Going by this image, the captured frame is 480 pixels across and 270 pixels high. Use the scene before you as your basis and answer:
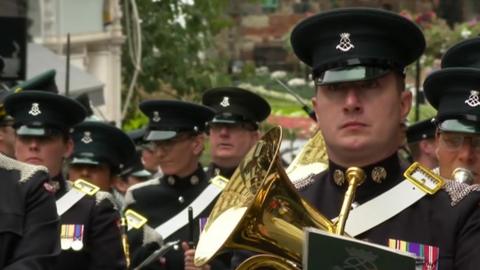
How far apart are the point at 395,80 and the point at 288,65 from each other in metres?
42.3

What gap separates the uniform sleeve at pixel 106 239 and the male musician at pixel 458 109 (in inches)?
65.8

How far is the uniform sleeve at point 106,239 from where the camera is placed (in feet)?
27.5

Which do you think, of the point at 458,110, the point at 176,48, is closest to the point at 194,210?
the point at 458,110

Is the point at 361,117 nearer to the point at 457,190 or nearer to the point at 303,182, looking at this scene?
the point at 457,190

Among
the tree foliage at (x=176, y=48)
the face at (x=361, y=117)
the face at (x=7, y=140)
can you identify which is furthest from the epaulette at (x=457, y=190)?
the tree foliage at (x=176, y=48)

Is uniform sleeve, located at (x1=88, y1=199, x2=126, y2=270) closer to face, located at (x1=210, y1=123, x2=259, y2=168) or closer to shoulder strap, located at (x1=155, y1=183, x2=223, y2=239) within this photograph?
shoulder strap, located at (x1=155, y1=183, x2=223, y2=239)

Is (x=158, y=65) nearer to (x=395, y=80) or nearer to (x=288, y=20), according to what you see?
(x=395, y=80)

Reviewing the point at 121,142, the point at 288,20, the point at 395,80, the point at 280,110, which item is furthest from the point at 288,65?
the point at 395,80

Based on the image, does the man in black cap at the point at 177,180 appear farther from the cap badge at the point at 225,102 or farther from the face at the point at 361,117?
the face at the point at 361,117

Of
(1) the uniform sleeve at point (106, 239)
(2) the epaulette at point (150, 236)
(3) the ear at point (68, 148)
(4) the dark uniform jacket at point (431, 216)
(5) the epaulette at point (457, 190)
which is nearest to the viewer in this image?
(4) the dark uniform jacket at point (431, 216)

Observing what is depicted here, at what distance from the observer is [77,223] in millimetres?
8664

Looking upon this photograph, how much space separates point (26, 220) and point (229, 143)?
14.6ft

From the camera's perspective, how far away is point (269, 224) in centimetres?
560

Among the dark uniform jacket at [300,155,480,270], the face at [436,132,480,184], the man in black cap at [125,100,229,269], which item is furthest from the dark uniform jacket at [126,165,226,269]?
the dark uniform jacket at [300,155,480,270]
